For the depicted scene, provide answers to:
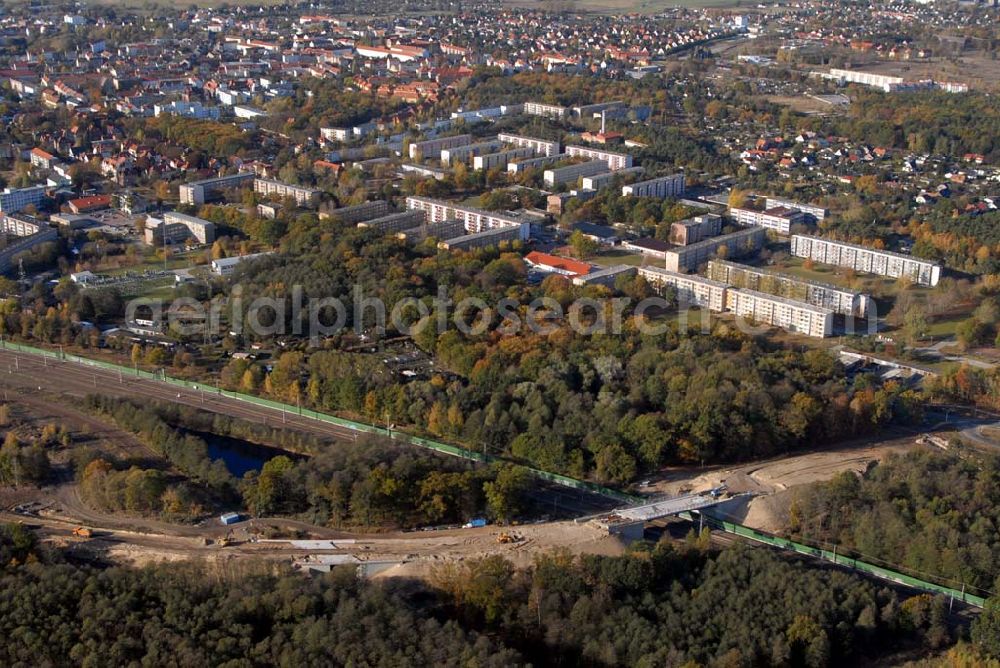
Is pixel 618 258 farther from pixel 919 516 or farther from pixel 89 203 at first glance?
pixel 89 203

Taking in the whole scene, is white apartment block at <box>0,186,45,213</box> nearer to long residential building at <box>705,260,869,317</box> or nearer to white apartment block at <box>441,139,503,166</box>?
white apartment block at <box>441,139,503,166</box>

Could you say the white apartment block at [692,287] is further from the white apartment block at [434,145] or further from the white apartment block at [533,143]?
the white apartment block at [434,145]

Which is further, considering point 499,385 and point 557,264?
point 557,264

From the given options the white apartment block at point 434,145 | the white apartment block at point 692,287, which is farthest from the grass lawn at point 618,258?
the white apartment block at point 434,145

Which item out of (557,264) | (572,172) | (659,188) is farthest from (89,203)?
(659,188)

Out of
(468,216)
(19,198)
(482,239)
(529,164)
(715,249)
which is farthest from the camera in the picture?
(529,164)

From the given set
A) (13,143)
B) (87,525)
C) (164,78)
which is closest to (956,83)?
(164,78)
